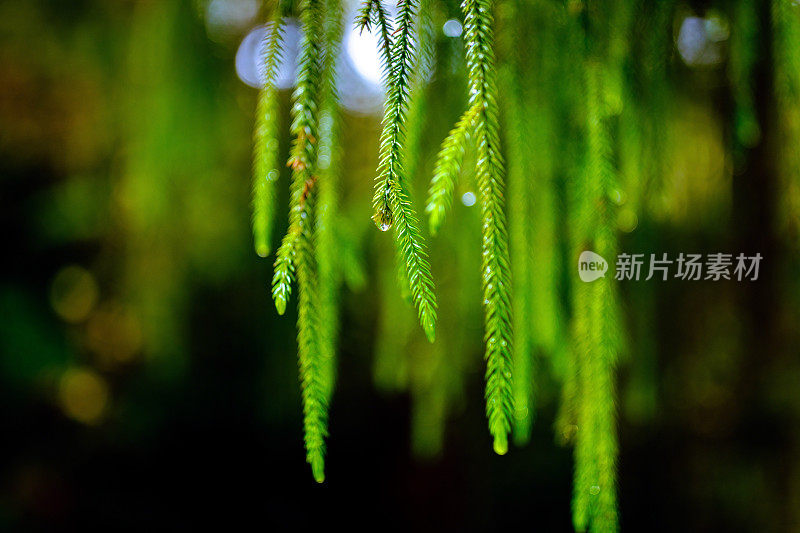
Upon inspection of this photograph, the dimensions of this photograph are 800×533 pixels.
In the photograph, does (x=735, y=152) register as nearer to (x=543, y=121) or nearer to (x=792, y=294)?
(x=543, y=121)

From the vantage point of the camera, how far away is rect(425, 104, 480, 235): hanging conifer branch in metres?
0.38

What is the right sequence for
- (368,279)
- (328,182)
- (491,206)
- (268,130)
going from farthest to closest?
(368,279)
(328,182)
(268,130)
(491,206)

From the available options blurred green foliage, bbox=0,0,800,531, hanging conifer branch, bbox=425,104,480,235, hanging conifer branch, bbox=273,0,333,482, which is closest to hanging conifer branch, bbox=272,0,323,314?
hanging conifer branch, bbox=273,0,333,482

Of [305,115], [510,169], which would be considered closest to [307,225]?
[305,115]

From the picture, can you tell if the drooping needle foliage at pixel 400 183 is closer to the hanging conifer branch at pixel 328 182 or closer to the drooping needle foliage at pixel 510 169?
the drooping needle foliage at pixel 510 169

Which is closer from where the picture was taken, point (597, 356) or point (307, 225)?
point (307, 225)

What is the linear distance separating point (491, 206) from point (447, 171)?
0.04m

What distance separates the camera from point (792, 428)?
1541mm

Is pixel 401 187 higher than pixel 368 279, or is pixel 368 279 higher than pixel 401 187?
pixel 401 187

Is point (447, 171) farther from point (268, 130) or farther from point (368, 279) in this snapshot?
point (368, 279)

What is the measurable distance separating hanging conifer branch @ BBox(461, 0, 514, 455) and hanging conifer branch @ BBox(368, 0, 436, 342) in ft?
0.16

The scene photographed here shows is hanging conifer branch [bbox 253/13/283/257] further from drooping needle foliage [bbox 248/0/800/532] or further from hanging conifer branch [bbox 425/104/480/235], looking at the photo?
hanging conifer branch [bbox 425/104/480/235]

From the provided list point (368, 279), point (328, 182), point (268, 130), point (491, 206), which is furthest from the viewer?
point (368, 279)

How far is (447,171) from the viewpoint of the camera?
0.40 m
